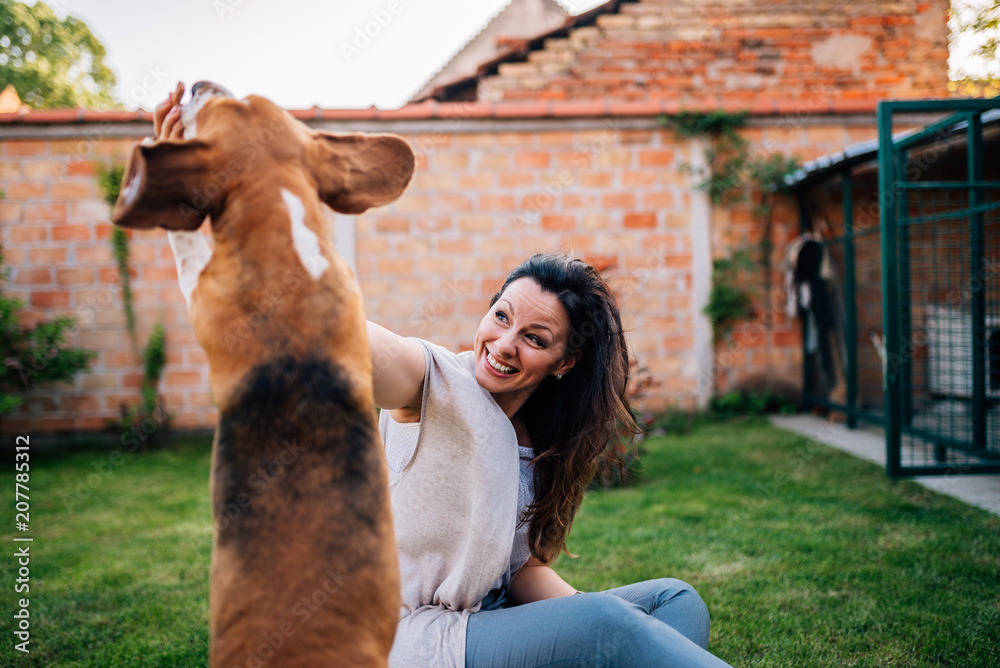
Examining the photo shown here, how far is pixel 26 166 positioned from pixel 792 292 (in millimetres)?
7859

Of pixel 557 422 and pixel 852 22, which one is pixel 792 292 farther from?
pixel 557 422

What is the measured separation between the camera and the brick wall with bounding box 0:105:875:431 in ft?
20.4

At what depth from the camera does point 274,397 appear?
3.24ft

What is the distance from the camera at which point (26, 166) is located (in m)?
6.15

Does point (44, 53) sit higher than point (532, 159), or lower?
higher

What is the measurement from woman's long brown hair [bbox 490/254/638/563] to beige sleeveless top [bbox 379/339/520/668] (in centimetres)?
34

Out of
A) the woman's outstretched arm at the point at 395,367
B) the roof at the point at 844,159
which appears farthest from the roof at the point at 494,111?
the woman's outstretched arm at the point at 395,367

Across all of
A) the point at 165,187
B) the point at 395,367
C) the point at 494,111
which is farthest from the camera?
the point at 494,111

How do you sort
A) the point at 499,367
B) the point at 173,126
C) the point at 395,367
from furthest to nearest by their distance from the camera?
1. the point at 499,367
2. the point at 395,367
3. the point at 173,126

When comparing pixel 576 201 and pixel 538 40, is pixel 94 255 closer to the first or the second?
pixel 576 201

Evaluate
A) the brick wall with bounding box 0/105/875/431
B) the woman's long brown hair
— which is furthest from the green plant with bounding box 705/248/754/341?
the woman's long brown hair

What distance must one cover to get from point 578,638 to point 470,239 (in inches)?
215

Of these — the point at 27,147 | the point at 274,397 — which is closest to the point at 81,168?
the point at 27,147

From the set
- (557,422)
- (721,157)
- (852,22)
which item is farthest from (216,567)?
(852,22)
